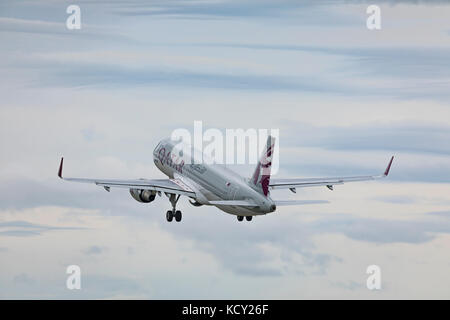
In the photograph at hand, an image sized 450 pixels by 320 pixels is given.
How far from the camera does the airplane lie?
334 ft

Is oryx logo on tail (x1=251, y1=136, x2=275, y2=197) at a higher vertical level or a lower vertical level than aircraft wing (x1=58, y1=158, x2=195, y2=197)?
lower

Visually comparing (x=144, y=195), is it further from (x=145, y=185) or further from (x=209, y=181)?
(x=209, y=181)

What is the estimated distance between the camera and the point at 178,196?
114 metres

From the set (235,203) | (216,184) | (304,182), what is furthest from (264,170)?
(304,182)

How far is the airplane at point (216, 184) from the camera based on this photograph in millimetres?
Result: 101938

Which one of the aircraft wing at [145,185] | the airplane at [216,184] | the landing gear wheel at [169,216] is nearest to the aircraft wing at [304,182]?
the airplane at [216,184]

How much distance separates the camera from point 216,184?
10844 cm

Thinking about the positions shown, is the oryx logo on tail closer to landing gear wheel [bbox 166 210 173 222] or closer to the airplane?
the airplane

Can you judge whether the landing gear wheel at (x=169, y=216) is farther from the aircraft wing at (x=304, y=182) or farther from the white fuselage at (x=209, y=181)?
the aircraft wing at (x=304, y=182)

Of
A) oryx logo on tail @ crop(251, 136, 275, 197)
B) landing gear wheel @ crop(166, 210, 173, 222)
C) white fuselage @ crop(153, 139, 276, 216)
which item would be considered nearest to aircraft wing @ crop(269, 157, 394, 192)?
white fuselage @ crop(153, 139, 276, 216)

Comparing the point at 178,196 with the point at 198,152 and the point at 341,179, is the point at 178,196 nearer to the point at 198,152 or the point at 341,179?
the point at 198,152

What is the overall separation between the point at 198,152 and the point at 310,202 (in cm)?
2041

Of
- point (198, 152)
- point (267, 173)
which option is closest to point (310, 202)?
point (267, 173)

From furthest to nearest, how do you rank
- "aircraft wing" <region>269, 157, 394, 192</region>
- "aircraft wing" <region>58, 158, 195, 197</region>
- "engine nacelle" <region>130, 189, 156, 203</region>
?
"engine nacelle" <region>130, 189, 156, 203</region>
"aircraft wing" <region>269, 157, 394, 192</region>
"aircraft wing" <region>58, 158, 195, 197</region>
